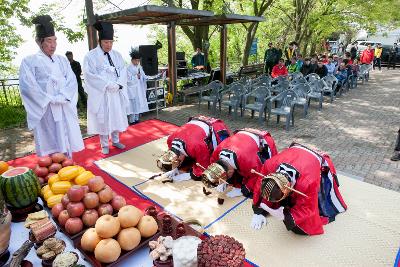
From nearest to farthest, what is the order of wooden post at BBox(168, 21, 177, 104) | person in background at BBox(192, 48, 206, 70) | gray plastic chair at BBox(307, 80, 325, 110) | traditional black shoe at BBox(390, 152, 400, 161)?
traditional black shoe at BBox(390, 152, 400, 161) → gray plastic chair at BBox(307, 80, 325, 110) → wooden post at BBox(168, 21, 177, 104) → person in background at BBox(192, 48, 206, 70)

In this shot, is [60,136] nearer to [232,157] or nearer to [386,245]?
[232,157]

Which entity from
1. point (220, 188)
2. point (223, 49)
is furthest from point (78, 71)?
point (220, 188)

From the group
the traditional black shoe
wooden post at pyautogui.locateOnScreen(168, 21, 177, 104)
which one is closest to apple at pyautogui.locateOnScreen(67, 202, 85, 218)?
the traditional black shoe

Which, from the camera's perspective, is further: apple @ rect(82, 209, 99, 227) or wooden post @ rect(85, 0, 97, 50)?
wooden post @ rect(85, 0, 97, 50)

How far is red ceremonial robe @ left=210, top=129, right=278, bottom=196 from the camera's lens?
3426 mm

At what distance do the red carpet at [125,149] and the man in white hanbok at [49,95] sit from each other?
609 mm

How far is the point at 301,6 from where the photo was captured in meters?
18.0

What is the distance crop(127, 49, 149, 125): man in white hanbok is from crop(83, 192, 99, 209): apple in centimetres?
581

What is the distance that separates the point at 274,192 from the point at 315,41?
87.1 feet

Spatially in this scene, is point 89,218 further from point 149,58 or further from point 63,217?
point 149,58

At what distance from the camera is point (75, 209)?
2061mm

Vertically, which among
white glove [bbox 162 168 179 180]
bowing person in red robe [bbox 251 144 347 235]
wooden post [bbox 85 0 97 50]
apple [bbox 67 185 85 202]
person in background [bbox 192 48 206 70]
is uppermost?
wooden post [bbox 85 0 97 50]

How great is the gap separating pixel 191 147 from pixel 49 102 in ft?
7.35

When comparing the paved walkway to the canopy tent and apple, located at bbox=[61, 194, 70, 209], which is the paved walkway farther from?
apple, located at bbox=[61, 194, 70, 209]
